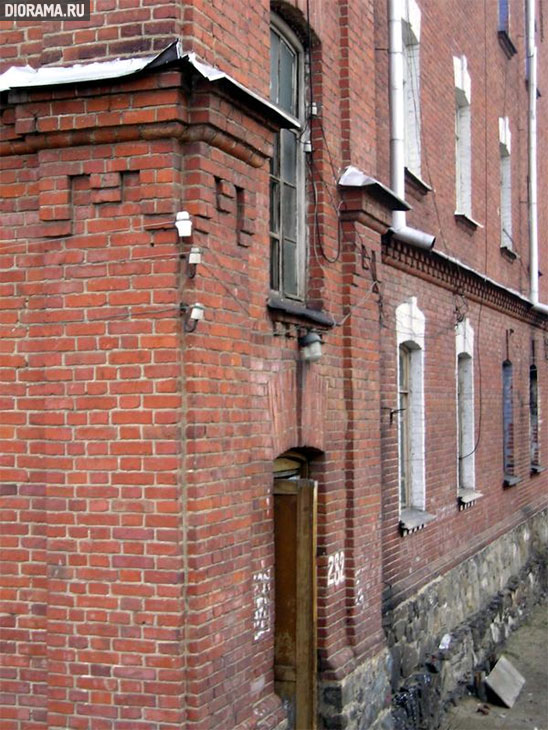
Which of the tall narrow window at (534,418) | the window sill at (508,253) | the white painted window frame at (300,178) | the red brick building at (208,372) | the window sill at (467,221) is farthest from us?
the tall narrow window at (534,418)

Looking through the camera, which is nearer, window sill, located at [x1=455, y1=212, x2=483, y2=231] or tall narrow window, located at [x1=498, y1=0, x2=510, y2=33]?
window sill, located at [x1=455, y1=212, x2=483, y2=231]

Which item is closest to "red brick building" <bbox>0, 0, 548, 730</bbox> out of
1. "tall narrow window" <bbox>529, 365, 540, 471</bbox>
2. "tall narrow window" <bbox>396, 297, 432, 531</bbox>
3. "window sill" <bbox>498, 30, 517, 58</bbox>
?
"tall narrow window" <bbox>396, 297, 432, 531</bbox>

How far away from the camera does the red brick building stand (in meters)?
5.02

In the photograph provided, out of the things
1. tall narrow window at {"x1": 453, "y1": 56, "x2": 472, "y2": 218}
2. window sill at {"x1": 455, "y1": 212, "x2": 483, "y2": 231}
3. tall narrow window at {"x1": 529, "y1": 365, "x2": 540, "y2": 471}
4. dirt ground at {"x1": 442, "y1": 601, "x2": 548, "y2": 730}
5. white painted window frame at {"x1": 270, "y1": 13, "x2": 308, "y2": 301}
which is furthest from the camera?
tall narrow window at {"x1": 529, "y1": 365, "x2": 540, "y2": 471}

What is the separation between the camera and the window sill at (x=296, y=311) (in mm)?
6406

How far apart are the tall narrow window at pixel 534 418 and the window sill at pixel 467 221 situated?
483 cm

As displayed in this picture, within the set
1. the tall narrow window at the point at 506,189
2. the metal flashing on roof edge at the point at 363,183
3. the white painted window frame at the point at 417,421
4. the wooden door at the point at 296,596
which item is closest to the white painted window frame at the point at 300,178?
the metal flashing on roof edge at the point at 363,183

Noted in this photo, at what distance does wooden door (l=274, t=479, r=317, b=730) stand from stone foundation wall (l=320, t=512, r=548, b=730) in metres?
0.84

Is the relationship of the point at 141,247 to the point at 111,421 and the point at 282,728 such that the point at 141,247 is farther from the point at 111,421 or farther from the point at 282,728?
the point at 282,728

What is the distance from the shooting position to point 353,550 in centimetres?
768

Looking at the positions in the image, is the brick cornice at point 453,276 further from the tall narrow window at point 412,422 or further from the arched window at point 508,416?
the arched window at point 508,416

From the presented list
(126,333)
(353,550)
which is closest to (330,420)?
(353,550)

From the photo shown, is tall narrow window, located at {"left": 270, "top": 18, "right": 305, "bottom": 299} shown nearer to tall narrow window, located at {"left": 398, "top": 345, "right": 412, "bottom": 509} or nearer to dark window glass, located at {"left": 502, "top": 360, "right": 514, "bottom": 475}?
tall narrow window, located at {"left": 398, "top": 345, "right": 412, "bottom": 509}

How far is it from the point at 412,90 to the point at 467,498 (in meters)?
4.60
